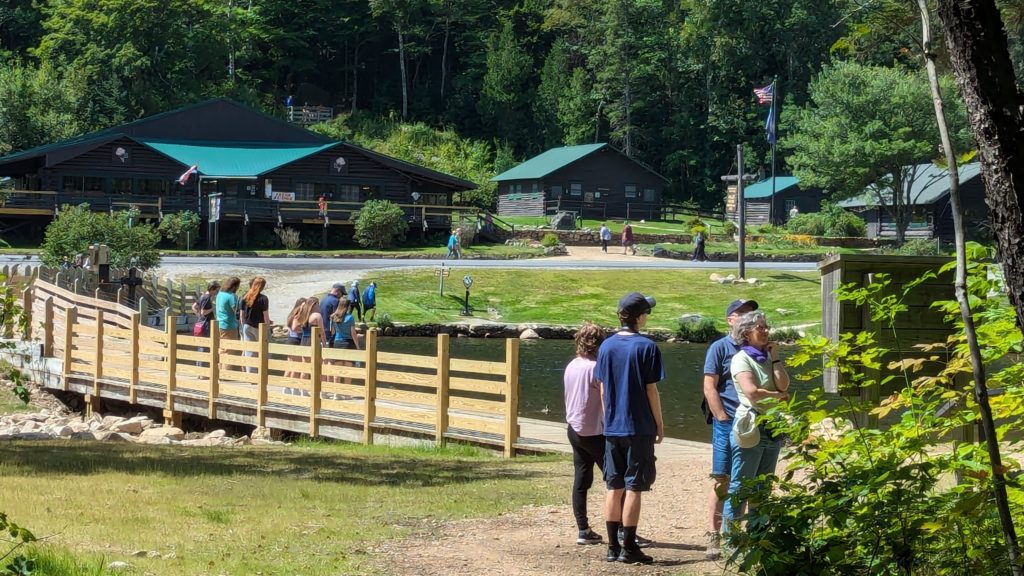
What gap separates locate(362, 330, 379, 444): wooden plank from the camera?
14.8 metres

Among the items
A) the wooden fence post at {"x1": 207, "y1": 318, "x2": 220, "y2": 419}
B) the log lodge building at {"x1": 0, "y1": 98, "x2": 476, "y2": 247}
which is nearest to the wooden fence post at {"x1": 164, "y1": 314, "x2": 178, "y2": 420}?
the wooden fence post at {"x1": 207, "y1": 318, "x2": 220, "y2": 419}

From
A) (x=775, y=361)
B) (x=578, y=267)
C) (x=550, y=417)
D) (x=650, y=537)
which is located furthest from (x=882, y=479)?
(x=578, y=267)

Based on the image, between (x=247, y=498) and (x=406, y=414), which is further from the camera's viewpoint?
(x=406, y=414)

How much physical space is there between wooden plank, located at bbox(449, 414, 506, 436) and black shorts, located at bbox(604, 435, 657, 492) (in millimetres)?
5803

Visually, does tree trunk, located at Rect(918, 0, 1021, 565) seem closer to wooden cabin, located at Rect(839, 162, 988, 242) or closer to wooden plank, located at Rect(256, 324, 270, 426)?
wooden plank, located at Rect(256, 324, 270, 426)

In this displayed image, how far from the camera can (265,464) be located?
12.6 meters

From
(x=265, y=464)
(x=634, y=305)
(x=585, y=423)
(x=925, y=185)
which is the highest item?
(x=925, y=185)

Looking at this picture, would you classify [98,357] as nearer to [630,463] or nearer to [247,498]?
[247,498]

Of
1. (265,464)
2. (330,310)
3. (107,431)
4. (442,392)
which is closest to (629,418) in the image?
(265,464)

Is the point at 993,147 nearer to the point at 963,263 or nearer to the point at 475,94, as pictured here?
the point at 963,263

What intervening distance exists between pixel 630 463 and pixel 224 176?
159 ft

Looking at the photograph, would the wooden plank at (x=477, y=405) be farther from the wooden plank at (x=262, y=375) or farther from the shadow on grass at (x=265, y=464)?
the wooden plank at (x=262, y=375)

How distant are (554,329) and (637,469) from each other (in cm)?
3107

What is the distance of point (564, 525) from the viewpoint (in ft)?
30.3
